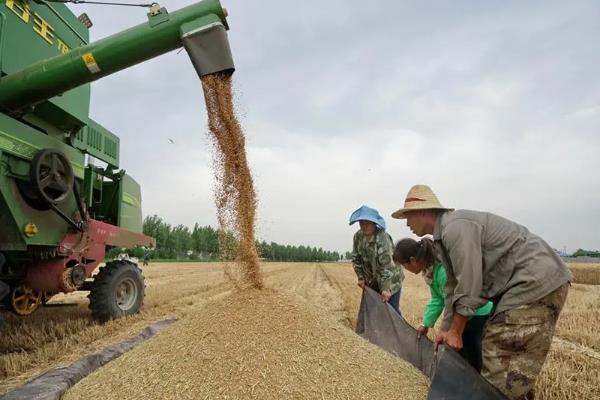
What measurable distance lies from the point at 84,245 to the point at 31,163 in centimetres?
129

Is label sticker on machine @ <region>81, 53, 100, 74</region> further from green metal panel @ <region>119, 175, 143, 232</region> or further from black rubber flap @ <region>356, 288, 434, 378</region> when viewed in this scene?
black rubber flap @ <region>356, 288, 434, 378</region>

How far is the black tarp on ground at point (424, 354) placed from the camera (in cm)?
219

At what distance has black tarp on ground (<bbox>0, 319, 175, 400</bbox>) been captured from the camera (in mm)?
2713

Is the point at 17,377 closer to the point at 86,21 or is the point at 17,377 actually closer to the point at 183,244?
the point at 86,21

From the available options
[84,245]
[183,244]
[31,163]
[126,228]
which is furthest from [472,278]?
[183,244]

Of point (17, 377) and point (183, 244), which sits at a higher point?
point (183, 244)

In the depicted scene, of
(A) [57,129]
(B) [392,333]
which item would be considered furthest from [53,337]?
(B) [392,333]

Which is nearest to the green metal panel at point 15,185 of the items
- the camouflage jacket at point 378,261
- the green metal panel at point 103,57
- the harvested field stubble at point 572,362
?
the green metal panel at point 103,57

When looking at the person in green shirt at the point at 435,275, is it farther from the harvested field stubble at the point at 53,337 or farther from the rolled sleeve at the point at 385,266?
the harvested field stubble at the point at 53,337

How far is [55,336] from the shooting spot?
4.76 metres

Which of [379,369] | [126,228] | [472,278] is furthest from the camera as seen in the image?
[126,228]

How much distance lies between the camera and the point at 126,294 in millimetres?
6012

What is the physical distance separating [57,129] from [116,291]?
2114mm

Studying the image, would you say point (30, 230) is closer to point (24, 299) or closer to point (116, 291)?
point (24, 299)
